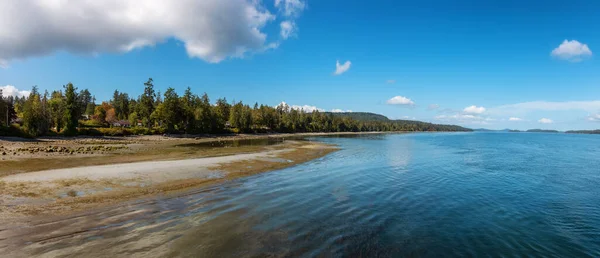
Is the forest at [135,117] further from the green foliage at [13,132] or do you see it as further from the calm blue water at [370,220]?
the calm blue water at [370,220]

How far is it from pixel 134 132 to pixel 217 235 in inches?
3456

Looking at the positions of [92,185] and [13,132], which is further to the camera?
[13,132]

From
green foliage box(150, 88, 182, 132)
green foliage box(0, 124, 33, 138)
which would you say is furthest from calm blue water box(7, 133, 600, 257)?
green foliage box(150, 88, 182, 132)

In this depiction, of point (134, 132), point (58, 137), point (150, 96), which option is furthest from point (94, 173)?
point (150, 96)

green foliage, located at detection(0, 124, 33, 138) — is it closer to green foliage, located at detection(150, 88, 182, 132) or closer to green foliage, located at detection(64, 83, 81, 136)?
green foliage, located at detection(64, 83, 81, 136)

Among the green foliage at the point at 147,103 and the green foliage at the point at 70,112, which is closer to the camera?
the green foliage at the point at 70,112

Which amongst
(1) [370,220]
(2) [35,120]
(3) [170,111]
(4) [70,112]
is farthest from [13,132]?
(1) [370,220]

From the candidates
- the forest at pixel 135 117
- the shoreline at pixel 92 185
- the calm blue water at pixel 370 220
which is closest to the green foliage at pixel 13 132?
the forest at pixel 135 117

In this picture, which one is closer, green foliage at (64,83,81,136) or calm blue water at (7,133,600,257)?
calm blue water at (7,133,600,257)

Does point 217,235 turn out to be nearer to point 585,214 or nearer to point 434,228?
point 434,228

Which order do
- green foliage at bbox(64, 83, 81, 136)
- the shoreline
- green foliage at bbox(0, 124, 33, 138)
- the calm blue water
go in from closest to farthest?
1. the calm blue water
2. the shoreline
3. green foliage at bbox(0, 124, 33, 138)
4. green foliage at bbox(64, 83, 81, 136)

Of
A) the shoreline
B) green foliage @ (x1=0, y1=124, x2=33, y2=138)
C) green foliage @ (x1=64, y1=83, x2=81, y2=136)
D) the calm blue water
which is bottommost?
the calm blue water

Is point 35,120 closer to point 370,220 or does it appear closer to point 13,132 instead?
point 13,132

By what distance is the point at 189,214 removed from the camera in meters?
13.9
